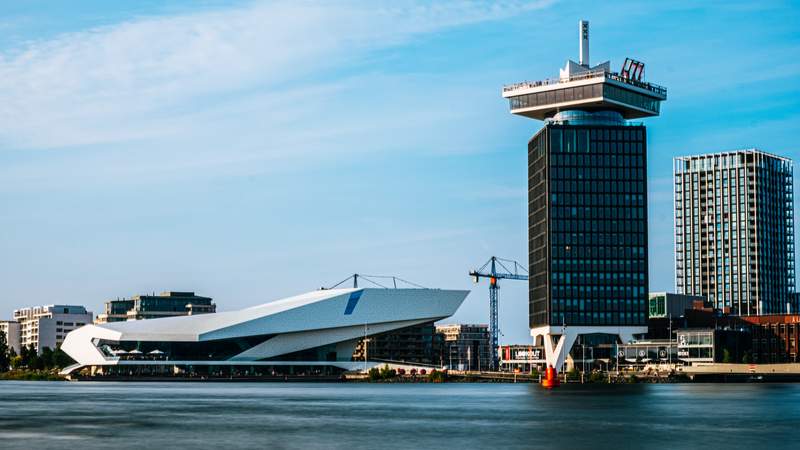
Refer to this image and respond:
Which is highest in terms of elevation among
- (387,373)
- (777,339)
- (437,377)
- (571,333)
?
(571,333)

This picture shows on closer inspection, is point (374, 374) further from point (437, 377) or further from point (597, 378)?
point (597, 378)

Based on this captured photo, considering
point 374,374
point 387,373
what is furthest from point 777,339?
point 374,374

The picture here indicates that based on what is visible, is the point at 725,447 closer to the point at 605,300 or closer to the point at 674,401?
the point at 674,401

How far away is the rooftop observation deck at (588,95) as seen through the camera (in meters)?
186

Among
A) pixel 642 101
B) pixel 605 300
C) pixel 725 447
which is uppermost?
pixel 642 101

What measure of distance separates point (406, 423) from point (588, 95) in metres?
122

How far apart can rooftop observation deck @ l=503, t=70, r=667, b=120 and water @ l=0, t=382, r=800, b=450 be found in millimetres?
88748

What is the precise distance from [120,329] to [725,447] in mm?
153068

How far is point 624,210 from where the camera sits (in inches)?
7219

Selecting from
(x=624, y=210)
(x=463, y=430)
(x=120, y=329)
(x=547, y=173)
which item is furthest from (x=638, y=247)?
(x=463, y=430)

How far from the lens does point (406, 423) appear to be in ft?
231

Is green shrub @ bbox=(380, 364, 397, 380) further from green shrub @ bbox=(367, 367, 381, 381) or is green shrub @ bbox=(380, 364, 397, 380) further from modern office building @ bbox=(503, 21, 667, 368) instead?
modern office building @ bbox=(503, 21, 667, 368)

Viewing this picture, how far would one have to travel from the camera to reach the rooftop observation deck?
186 meters

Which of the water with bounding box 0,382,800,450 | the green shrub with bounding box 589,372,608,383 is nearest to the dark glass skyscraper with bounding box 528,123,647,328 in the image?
the green shrub with bounding box 589,372,608,383
